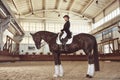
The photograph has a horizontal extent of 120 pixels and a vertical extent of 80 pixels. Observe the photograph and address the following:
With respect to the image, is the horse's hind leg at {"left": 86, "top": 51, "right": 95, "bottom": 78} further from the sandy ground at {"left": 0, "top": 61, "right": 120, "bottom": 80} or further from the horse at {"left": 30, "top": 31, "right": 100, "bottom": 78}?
the sandy ground at {"left": 0, "top": 61, "right": 120, "bottom": 80}

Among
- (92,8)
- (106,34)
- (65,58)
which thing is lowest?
(65,58)

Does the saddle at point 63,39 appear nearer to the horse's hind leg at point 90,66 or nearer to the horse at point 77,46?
the horse at point 77,46

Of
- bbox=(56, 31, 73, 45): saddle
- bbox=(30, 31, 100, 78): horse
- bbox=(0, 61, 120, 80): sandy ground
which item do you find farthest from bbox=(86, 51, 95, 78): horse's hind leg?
bbox=(56, 31, 73, 45): saddle

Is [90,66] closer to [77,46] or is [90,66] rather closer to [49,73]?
[77,46]

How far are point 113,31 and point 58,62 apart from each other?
18085 millimetres

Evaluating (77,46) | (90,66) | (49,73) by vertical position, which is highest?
(77,46)

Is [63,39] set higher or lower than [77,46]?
higher

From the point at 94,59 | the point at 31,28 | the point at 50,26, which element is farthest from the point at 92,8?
the point at 94,59

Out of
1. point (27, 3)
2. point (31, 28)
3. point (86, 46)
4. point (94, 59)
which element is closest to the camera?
point (86, 46)

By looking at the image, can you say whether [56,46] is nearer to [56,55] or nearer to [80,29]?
[56,55]

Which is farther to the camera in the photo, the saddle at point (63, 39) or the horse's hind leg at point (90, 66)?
the saddle at point (63, 39)

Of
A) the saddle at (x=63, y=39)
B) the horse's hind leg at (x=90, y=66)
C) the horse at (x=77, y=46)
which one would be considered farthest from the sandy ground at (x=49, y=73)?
the saddle at (x=63, y=39)

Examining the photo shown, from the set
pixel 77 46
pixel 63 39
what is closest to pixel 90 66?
pixel 77 46

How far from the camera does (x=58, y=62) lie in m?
5.18
